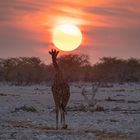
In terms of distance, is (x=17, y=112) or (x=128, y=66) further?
(x=128, y=66)

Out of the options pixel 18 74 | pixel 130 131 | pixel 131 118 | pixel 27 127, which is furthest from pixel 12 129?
pixel 18 74

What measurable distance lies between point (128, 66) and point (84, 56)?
13391mm

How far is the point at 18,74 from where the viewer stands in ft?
257

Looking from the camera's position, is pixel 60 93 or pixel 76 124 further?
pixel 76 124

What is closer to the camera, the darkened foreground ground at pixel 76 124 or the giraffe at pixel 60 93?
the darkened foreground ground at pixel 76 124

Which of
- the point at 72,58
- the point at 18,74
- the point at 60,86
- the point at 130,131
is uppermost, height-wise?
the point at 72,58

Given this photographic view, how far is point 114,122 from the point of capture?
2277cm

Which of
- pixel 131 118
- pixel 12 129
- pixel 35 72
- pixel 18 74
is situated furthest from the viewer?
pixel 35 72

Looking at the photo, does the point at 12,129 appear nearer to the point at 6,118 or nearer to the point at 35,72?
the point at 6,118

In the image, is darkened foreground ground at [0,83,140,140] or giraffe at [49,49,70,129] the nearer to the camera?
darkened foreground ground at [0,83,140,140]

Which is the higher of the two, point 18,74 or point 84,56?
point 84,56

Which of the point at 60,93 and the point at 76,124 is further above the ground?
the point at 60,93

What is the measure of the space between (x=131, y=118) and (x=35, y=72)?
60906 millimetres

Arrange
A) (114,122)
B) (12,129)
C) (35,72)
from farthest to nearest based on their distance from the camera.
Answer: (35,72)
(114,122)
(12,129)
